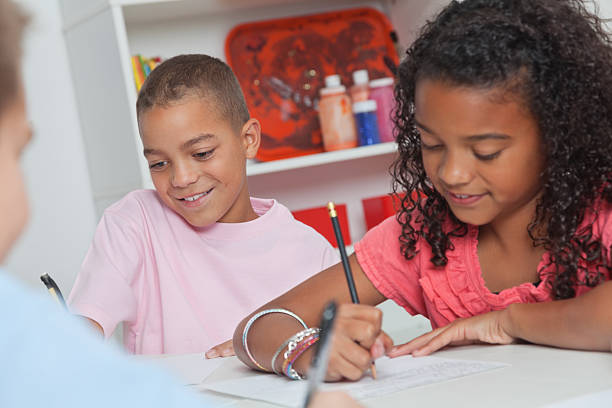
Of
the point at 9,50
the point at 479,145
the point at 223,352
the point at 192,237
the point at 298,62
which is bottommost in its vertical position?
the point at 223,352

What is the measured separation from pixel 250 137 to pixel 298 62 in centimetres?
90

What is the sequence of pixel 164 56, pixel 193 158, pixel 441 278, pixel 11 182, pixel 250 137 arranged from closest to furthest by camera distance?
pixel 11 182 → pixel 441 278 → pixel 193 158 → pixel 250 137 → pixel 164 56

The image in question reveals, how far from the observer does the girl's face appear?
0.81 meters

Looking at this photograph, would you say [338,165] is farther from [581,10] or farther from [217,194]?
[581,10]

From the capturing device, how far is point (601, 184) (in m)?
0.86

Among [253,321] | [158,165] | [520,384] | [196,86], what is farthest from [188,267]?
[520,384]

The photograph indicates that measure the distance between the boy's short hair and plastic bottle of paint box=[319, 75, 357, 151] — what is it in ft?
2.42

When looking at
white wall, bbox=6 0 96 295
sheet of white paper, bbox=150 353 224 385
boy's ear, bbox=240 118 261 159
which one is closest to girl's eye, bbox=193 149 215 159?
boy's ear, bbox=240 118 261 159

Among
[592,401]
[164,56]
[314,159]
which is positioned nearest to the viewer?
[592,401]

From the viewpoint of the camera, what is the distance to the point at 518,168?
0.83m

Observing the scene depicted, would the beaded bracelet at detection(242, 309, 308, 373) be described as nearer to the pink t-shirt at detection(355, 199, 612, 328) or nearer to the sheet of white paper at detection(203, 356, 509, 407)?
the sheet of white paper at detection(203, 356, 509, 407)

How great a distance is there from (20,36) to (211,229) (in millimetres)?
978

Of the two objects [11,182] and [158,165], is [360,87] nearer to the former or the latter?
[158,165]

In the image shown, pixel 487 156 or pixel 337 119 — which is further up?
pixel 337 119
